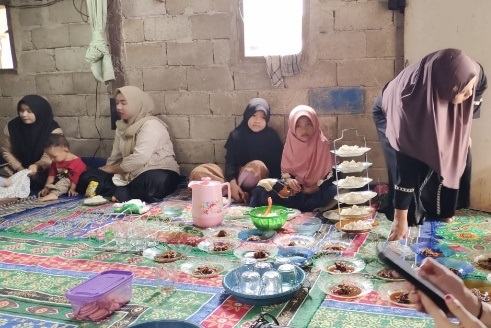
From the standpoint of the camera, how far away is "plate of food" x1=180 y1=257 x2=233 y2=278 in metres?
2.25

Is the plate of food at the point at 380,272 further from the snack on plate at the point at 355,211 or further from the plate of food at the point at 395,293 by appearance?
the snack on plate at the point at 355,211

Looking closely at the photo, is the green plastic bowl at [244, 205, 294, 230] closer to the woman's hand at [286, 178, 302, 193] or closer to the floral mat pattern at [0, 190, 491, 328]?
the floral mat pattern at [0, 190, 491, 328]

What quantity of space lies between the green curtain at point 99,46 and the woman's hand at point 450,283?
12.5 ft

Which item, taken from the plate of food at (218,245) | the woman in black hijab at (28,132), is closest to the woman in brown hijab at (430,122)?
the plate of food at (218,245)

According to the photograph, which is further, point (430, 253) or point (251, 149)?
point (251, 149)

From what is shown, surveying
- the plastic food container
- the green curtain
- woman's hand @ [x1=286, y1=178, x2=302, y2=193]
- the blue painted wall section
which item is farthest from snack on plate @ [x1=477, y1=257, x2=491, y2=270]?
the green curtain

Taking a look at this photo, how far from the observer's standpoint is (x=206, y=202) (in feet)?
9.91

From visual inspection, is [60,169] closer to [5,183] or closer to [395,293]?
[5,183]

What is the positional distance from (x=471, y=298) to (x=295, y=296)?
864 millimetres

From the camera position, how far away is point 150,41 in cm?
444

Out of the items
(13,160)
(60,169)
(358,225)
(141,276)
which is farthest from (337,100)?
(13,160)

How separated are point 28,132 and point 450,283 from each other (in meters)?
4.44

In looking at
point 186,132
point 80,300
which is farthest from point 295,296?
point 186,132

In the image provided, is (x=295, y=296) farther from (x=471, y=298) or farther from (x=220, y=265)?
(x=471, y=298)
